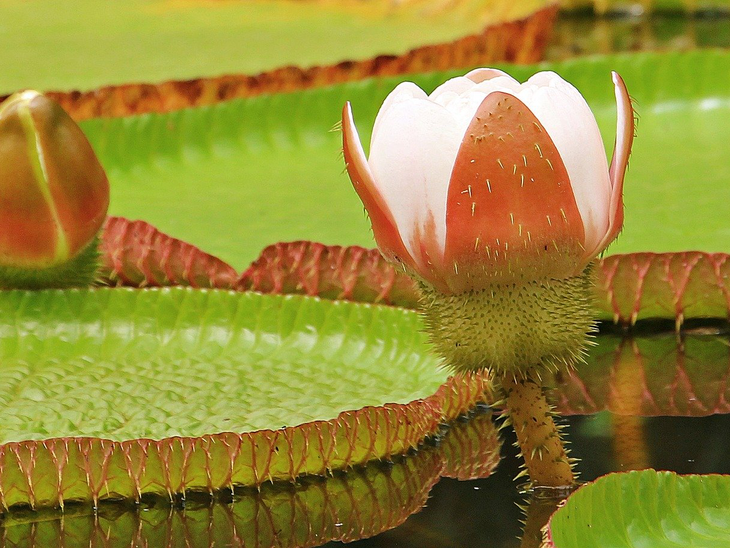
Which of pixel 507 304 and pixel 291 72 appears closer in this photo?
pixel 507 304

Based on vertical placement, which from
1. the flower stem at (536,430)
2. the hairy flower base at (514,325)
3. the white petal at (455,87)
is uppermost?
the white petal at (455,87)

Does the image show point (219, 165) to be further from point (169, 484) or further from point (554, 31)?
point (554, 31)

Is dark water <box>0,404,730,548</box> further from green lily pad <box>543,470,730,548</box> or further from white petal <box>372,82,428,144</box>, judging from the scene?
white petal <box>372,82,428,144</box>

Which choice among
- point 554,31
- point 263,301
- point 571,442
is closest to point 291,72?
point 263,301

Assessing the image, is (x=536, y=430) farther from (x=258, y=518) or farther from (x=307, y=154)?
(x=307, y=154)

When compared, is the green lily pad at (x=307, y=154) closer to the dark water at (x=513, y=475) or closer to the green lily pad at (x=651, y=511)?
the dark water at (x=513, y=475)

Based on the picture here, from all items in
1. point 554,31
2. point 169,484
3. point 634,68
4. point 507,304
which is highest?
point 554,31

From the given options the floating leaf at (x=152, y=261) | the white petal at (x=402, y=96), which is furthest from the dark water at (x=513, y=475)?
the floating leaf at (x=152, y=261)
